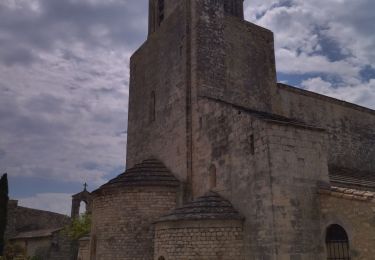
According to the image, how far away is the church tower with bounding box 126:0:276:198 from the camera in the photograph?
1401 cm

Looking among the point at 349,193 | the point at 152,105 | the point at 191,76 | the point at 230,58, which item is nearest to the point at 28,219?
the point at 152,105

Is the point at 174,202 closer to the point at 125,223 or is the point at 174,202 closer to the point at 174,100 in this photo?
the point at 125,223

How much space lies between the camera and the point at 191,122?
13945 millimetres

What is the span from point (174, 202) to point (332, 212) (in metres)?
5.43

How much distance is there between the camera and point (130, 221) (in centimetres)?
1297

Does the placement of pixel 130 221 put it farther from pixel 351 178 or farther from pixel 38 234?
pixel 38 234

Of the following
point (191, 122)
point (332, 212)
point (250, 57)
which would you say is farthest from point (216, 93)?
point (332, 212)

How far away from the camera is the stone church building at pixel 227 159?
9789mm

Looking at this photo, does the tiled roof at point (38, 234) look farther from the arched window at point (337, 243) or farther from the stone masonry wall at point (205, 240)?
the arched window at point (337, 243)

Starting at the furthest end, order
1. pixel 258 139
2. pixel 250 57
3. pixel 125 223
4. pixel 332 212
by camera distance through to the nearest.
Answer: pixel 250 57 < pixel 125 223 < pixel 258 139 < pixel 332 212

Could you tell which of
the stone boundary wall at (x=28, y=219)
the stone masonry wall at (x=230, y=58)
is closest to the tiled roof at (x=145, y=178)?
the stone masonry wall at (x=230, y=58)

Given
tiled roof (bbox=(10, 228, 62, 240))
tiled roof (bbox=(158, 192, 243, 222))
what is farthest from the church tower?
tiled roof (bbox=(10, 228, 62, 240))

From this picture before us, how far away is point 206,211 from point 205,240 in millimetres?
840

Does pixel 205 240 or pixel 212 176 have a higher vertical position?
pixel 212 176
